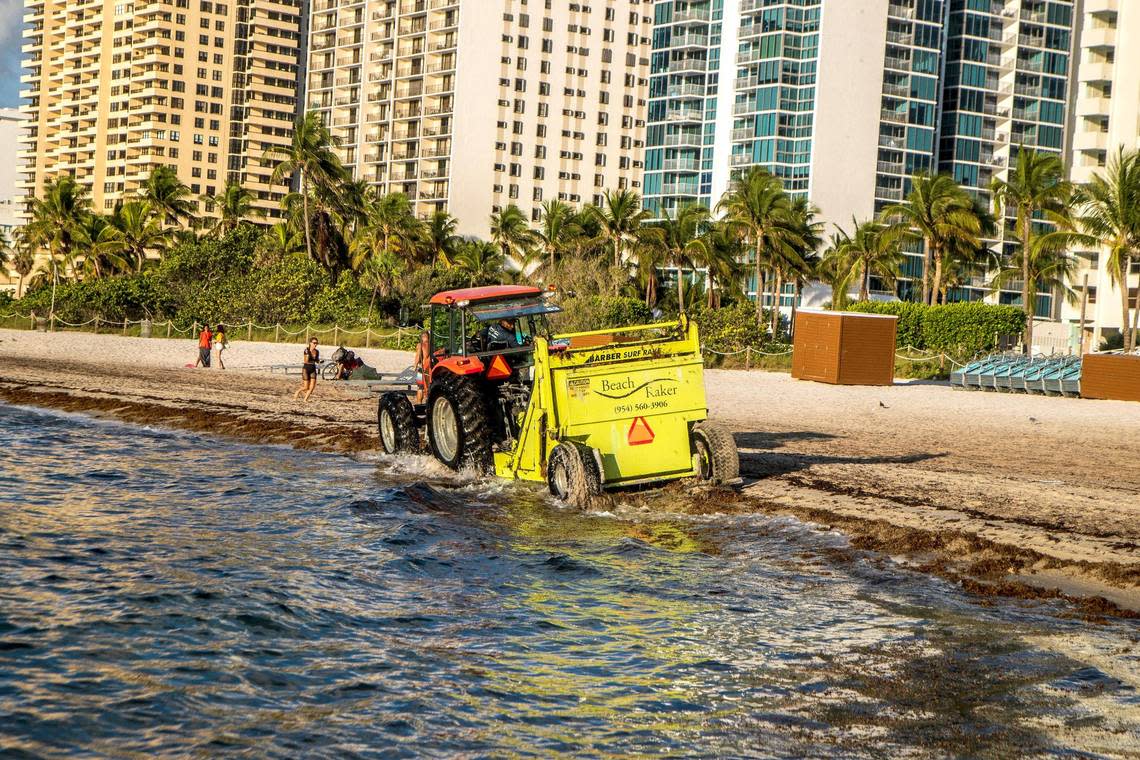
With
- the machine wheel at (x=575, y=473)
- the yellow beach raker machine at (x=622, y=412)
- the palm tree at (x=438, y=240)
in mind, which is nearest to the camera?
the machine wheel at (x=575, y=473)

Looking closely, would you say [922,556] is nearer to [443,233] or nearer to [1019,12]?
[443,233]

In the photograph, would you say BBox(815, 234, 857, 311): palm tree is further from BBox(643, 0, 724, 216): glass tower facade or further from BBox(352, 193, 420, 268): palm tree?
BBox(352, 193, 420, 268): palm tree

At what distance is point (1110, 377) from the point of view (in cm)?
3616

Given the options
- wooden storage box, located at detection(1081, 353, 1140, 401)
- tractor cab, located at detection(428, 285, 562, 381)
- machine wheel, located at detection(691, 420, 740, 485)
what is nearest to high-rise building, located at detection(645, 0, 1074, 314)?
wooden storage box, located at detection(1081, 353, 1140, 401)

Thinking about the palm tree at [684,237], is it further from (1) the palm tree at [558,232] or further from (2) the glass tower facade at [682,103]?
(2) the glass tower facade at [682,103]

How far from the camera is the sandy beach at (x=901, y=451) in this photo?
11.6m

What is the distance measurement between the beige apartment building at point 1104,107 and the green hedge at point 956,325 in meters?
27.1

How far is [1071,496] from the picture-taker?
1478 cm

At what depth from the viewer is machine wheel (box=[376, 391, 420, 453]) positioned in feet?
58.8

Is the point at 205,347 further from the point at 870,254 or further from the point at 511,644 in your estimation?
the point at 870,254

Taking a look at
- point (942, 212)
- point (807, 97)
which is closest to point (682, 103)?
point (807, 97)

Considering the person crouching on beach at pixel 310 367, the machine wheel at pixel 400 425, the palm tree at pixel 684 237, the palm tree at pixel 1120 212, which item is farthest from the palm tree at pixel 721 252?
the machine wheel at pixel 400 425

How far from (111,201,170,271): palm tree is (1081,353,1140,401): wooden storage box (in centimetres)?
6674

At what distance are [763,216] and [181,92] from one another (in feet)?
349
